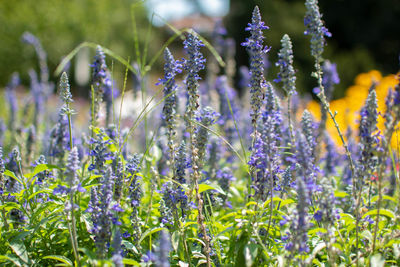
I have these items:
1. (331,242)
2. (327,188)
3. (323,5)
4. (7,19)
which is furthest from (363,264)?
(7,19)

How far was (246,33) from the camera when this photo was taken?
2073 cm

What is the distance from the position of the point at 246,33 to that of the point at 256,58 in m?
17.9

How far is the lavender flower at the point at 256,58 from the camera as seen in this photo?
3.45 metres

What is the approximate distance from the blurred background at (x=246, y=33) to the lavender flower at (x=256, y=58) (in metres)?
7.03

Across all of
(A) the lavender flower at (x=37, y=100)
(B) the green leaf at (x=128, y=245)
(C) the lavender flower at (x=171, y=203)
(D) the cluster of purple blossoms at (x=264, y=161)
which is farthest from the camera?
(A) the lavender flower at (x=37, y=100)

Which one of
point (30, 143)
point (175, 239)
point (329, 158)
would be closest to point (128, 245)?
point (175, 239)

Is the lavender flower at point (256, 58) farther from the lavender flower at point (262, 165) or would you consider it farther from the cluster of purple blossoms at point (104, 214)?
the cluster of purple blossoms at point (104, 214)

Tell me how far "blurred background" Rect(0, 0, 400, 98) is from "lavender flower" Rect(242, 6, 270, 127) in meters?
7.03

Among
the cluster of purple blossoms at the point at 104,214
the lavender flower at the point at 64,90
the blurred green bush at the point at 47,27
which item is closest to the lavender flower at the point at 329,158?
the cluster of purple blossoms at the point at 104,214

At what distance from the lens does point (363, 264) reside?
324cm

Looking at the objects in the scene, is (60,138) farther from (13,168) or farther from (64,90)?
(64,90)

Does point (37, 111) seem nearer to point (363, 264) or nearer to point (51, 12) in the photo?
point (363, 264)

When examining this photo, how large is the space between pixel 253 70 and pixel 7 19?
30.2 meters

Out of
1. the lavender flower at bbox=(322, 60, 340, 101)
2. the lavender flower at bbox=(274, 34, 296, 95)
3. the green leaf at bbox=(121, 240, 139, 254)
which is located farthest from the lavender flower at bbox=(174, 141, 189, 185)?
the lavender flower at bbox=(322, 60, 340, 101)
